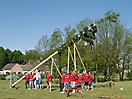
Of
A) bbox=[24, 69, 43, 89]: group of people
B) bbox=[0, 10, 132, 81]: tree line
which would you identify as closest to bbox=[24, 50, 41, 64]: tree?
bbox=[0, 10, 132, 81]: tree line

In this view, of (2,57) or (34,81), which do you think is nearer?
(34,81)

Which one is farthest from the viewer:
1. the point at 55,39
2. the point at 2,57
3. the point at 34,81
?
Answer: the point at 2,57

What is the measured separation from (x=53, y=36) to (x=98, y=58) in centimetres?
990

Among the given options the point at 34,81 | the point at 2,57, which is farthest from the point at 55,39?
the point at 2,57

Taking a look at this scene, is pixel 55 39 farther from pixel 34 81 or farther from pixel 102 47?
pixel 34 81

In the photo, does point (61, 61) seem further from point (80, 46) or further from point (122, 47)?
point (122, 47)

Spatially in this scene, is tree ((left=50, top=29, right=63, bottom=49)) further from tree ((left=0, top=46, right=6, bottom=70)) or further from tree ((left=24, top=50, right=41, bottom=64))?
tree ((left=0, top=46, right=6, bottom=70))

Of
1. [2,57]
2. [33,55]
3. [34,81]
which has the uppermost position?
[2,57]

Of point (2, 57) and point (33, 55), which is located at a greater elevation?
point (2, 57)

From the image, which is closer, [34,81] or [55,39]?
[34,81]

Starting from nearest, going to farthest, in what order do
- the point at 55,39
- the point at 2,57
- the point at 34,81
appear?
the point at 34,81
the point at 55,39
the point at 2,57

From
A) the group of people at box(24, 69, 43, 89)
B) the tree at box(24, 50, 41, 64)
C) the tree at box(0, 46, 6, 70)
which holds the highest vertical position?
the tree at box(0, 46, 6, 70)

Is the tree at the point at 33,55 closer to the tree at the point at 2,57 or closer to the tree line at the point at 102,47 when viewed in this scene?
the tree line at the point at 102,47

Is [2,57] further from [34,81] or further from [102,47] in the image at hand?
[34,81]
